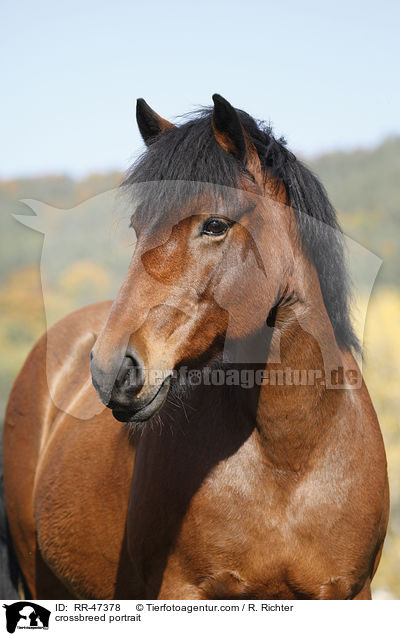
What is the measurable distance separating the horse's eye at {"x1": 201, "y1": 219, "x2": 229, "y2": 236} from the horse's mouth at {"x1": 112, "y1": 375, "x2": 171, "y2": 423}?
51cm

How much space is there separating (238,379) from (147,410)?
52 cm

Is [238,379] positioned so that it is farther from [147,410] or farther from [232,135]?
[232,135]

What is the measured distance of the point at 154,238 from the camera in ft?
6.42

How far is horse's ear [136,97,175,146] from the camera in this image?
2.34 metres

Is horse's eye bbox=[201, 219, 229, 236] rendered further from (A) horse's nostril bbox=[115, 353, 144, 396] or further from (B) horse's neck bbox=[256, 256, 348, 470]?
(A) horse's nostril bbox=[115, 353, 144, 396]

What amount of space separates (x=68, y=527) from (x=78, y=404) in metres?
0.70

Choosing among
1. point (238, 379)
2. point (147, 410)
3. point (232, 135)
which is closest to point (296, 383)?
point (238, 379)

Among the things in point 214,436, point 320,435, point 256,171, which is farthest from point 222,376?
point 256,171
